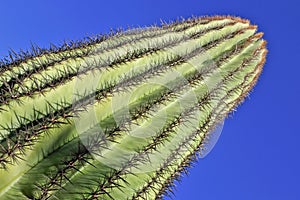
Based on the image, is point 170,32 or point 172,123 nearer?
point 172,123

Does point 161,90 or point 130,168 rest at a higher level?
point 161,90

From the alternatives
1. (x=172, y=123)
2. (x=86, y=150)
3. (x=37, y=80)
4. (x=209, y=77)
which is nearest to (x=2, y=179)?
(x=86, y=150)

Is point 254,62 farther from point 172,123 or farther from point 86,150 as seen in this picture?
point 86,150

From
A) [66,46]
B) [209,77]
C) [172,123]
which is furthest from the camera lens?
[209,77]

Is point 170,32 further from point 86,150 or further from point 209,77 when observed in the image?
point 86,150

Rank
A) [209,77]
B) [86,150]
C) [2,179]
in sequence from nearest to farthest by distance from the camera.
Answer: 1. [2,179]
2. [86,150]
3. [209,77]

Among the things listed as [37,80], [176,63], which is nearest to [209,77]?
[176,63]

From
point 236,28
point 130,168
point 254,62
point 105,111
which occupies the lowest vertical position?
point 130,168
